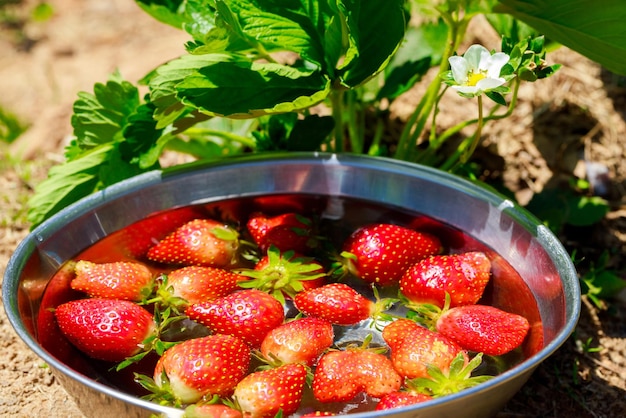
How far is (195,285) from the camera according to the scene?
3.96 feet

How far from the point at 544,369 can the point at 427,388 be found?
1.52 ft

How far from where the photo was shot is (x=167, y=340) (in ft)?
3.72

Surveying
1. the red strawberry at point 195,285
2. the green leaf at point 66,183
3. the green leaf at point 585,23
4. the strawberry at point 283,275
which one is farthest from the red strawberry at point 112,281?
the green leaf at point 585,23

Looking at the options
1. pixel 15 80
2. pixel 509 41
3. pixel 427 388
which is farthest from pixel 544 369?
pixel 15 80

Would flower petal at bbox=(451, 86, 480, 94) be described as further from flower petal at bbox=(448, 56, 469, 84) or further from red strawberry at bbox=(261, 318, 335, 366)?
red strawberry at bbox=(261, 318, 335, 366)

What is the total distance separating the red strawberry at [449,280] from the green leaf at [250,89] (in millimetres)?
323

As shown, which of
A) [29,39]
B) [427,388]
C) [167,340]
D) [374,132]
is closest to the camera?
[427,388]

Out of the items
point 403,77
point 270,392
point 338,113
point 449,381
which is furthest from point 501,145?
point 270,392

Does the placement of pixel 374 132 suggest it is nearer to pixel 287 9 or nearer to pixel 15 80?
pixel 287 9

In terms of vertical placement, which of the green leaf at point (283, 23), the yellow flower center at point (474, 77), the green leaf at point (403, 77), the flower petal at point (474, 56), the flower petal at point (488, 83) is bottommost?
the green leaf at point (403, 77)

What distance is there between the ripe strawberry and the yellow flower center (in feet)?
1.22

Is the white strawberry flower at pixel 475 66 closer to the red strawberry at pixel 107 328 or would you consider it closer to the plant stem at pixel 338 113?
the plant stem at pixel 338 113

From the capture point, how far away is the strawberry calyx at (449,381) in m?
0.99

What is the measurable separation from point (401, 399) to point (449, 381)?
7cm
